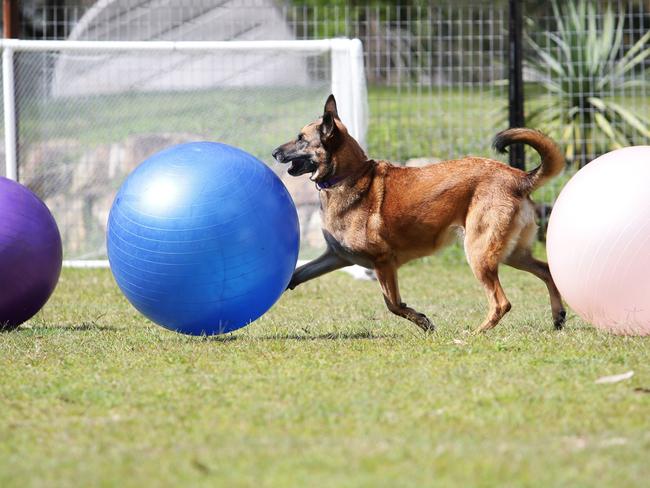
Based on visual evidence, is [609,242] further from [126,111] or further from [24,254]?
[126,111]

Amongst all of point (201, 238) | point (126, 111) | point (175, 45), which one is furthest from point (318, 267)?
point (126, 111)

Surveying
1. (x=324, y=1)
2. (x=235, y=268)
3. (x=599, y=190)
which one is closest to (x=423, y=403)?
(x=235, y=268)

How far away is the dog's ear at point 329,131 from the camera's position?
7.58 meters

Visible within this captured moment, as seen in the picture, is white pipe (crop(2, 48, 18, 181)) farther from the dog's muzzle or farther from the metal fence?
the dog's muzzle

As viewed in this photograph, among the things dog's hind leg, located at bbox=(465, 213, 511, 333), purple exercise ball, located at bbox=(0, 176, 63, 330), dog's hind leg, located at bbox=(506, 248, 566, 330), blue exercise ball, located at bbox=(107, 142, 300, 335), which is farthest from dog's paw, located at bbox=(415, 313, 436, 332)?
purple exercise ball, located at bbox=(0, 176, 63, 330)

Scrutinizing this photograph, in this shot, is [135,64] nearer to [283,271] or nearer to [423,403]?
[283,271]

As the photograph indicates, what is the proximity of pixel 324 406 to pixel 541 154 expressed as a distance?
10.6 ft

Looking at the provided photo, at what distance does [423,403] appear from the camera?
5016 mm

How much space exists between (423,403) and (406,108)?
Answer: 876 centimetres

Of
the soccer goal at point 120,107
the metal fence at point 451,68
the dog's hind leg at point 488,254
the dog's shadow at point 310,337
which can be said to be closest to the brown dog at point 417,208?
the dog's hind leg at point 488,254

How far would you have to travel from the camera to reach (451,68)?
13.0m

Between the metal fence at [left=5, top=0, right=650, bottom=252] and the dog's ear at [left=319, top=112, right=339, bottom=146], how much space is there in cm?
534

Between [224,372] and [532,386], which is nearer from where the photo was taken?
[532,386]

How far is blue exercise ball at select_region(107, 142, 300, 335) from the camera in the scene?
6.39 metres
